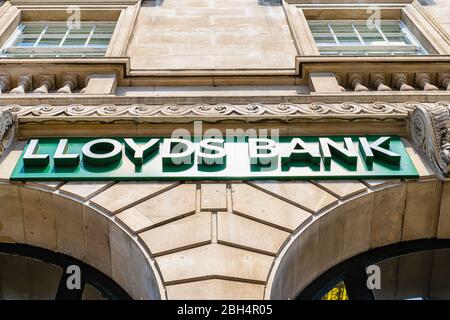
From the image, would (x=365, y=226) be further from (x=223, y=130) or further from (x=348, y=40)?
(x=348, y=40)

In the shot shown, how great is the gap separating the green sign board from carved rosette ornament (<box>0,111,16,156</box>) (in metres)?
0.29

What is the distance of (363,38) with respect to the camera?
14.3 m

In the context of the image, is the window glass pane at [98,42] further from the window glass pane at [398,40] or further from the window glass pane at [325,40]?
the window glass pane at [398,40]

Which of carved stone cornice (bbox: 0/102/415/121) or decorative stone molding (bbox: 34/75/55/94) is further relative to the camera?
decorative stone molding (bbox: 34/75/55/94)

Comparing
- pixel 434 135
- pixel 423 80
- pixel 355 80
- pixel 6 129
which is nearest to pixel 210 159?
pixel 6 129

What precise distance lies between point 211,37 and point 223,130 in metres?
5.09

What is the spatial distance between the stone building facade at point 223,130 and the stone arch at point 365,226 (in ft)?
0.07

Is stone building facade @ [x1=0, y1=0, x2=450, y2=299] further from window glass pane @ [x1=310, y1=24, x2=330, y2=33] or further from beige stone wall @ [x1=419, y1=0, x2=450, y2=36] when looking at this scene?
window glass pane @ [x1=310, y1=24, x2=330, y2=33]

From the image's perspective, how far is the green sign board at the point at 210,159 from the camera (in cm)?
791

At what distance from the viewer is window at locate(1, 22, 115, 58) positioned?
13.2 metres

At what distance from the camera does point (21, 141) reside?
8.70 metres

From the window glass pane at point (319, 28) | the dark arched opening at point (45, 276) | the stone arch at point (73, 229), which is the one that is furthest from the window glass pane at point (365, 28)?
the dark arched opening at point (45, 276)

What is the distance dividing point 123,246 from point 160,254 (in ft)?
2.49

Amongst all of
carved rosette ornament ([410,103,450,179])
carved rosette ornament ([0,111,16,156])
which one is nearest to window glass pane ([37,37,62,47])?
carved rosette ornament ([0,111,16,156])
